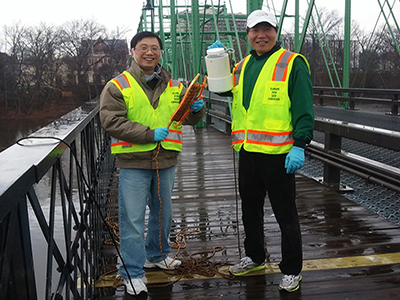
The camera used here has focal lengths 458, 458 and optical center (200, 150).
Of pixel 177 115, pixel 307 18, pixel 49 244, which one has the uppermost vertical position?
pixel 307 18

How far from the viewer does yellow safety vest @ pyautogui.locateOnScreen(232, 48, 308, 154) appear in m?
2.61

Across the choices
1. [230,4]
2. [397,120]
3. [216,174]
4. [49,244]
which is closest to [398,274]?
[49,244]

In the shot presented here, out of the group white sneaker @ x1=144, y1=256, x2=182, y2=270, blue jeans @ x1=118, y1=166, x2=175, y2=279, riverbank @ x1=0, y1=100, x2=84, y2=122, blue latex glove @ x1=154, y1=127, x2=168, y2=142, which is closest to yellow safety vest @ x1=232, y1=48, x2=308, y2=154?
blue latex glove @ x1=154, y1=127, x2=168, y2=142

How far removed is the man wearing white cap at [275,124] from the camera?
2566mm

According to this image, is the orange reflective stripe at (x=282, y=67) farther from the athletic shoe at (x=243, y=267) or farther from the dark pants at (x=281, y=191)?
the athletic shoe at (x=243, y=267)

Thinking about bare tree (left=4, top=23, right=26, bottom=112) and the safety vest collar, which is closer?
the safety vest collar

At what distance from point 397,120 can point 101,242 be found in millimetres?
9369

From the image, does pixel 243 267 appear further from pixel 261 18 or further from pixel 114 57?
pixel 114 57

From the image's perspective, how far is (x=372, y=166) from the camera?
4137 mm

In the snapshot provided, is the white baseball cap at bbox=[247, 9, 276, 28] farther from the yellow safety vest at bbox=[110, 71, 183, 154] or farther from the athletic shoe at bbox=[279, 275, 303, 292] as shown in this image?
the athletic shoe at bbox=[279, 275, 303, 292]

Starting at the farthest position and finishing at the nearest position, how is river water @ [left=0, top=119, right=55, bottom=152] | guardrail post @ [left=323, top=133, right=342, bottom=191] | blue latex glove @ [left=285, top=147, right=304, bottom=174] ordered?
river water @ [left=0, top=119, right=55, bottom=152]
guardrail post @ [left=323, top=133, right=342, bottom=191]
blue latex glove @ [left=285, top=147, right=304, bottom=174]

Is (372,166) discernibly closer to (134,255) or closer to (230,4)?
(134,255)

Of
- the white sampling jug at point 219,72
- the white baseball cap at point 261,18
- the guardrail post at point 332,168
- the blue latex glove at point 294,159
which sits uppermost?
the white baseball cap at point 261,18

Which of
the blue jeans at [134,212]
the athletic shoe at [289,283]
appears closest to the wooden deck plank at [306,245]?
the athletic shoe at [289,283]
